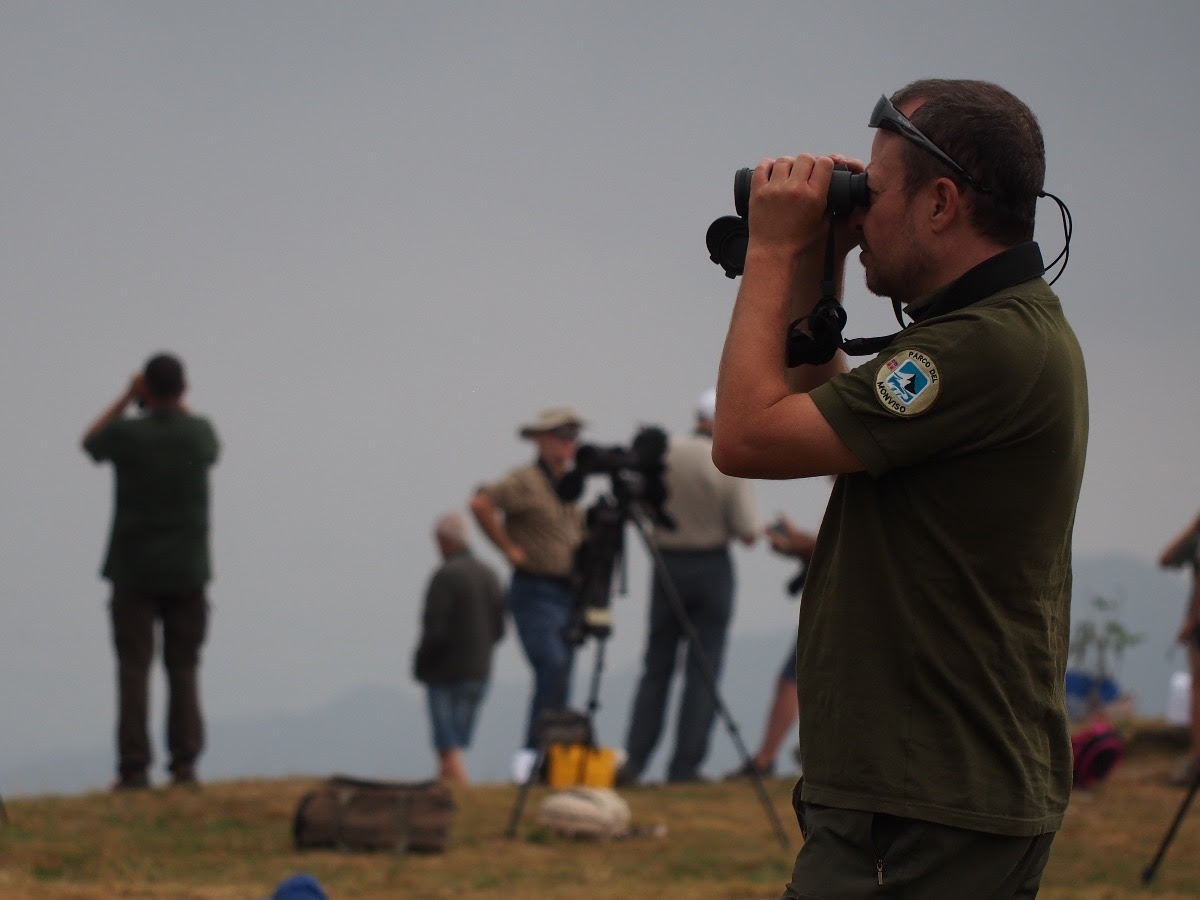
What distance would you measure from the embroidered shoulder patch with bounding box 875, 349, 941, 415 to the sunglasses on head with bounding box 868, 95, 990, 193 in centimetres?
27

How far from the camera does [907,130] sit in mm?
2328

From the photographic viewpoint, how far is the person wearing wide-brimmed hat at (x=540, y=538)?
9.18 m

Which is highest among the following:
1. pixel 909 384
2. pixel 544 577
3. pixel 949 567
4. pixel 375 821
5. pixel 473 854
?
pixel 909 384

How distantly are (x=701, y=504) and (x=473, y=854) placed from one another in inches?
115

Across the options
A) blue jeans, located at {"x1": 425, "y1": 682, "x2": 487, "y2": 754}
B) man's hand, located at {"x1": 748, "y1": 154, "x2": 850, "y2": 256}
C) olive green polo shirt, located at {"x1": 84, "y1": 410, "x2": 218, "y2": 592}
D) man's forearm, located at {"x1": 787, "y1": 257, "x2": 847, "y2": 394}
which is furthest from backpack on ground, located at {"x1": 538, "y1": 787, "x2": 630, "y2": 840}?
Result: man's hand, located at {"x1": 748, "y1": 154, "x2": 850, "y2": 256}

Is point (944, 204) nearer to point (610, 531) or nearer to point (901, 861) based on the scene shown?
point (901, 861)

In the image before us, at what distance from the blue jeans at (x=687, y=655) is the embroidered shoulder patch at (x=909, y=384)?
23.3ft

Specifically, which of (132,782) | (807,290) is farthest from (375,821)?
(807,290)

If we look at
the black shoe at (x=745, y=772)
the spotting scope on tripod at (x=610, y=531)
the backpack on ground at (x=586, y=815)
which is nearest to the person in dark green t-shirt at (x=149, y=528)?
the spotting scope on tripod at (x=610, y=531)

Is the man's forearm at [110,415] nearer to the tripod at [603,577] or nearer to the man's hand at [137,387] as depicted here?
the man's hand at [137,387]

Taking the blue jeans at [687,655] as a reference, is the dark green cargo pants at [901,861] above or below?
above

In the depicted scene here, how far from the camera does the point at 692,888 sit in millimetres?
6230

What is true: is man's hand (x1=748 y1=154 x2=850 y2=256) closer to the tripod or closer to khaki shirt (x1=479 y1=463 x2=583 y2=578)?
the tripod

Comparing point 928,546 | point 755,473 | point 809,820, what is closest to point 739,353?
point 755,473
